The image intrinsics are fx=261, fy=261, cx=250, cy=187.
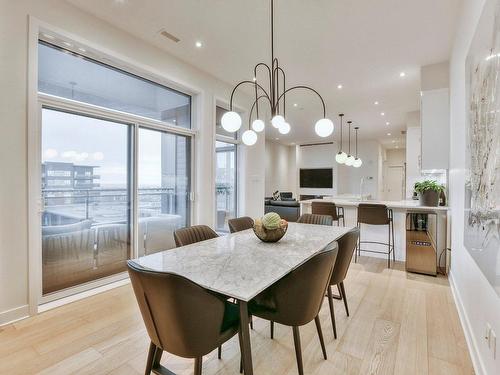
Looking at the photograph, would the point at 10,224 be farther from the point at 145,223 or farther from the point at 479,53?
the point at 479,53

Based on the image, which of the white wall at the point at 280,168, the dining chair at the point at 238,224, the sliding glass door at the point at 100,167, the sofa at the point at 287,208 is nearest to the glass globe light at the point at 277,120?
the dining chair at the point at 238,224

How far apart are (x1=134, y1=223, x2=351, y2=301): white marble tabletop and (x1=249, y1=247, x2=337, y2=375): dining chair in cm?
10

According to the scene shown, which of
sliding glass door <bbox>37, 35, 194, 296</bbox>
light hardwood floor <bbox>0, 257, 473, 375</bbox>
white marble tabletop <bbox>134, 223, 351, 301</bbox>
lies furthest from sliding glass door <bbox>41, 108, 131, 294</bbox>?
white marble tabletop <bbox>134, 223, 351, 301</bbox>

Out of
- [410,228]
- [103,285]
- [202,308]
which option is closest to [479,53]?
[202,308]

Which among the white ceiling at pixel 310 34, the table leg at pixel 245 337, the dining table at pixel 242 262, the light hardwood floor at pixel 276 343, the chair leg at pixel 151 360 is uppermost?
the white ceiling at pixel 310 34

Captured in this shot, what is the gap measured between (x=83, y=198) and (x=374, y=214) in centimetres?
399

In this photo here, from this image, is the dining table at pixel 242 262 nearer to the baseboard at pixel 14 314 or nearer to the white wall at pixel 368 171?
the baseboard at pixel 14 314

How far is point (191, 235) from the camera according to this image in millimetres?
2393

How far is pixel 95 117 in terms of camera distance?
10.3 ft

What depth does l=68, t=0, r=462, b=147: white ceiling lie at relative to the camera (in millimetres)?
2773

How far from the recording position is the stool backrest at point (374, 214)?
3.96 metres

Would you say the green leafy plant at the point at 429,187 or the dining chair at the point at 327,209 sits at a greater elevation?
the green leafy plant at the point at 429,187

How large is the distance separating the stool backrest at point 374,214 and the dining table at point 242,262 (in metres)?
1.82

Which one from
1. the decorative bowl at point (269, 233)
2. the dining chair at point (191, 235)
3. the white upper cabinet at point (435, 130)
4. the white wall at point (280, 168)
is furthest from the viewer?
the white wall at point (280, 168)
